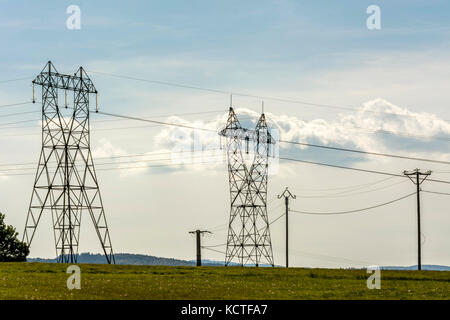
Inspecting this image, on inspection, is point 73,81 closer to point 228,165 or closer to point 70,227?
point 70,227

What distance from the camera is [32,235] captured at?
249 feet

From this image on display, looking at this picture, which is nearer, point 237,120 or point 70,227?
point 70,227

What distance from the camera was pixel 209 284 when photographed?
45250mm

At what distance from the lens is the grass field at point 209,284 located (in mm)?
37188

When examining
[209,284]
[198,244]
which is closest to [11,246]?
[198,244]

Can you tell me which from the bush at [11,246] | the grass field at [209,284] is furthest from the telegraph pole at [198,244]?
the grass field at [209,284]

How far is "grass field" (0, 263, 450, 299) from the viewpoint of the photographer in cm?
3719
